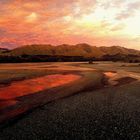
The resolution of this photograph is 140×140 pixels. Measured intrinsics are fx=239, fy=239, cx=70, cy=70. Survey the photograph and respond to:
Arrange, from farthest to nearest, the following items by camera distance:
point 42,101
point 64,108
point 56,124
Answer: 1. point 42,101
2. point 64,108
3. point 56,124

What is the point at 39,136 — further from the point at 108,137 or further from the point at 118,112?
the point at 118,112

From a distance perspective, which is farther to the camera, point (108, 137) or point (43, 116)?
point (43, 116)

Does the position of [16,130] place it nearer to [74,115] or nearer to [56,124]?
[56,124]

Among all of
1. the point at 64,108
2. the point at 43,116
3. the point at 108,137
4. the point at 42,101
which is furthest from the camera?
the point at 42,101

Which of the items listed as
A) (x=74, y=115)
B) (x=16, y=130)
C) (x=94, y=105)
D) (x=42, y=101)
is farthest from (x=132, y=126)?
(x=42, y=101)

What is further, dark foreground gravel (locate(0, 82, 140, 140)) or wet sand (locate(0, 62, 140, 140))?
wet sand (locate(0, 62, 140, 140))

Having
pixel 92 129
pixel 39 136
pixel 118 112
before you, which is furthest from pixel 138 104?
pixel 39 136

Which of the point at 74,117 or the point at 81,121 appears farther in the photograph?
the point at 74,117

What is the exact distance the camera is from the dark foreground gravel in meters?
13.4

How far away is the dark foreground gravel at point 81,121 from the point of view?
529 inches

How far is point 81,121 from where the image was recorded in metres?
16.0

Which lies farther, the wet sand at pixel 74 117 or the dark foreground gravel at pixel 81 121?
the wet sand at pixel 74 117

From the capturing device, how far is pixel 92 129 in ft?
47.1

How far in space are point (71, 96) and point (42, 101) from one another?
353cm
